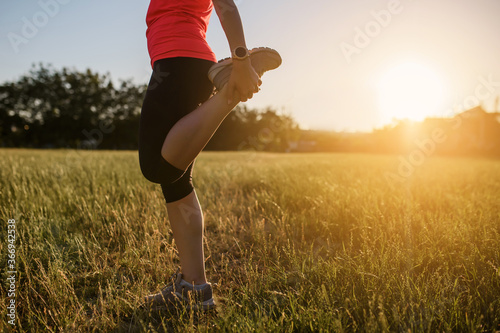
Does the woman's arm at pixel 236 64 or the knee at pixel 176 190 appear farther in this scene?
the knee at pixel 176 190

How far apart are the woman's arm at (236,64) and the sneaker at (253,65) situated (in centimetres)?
8

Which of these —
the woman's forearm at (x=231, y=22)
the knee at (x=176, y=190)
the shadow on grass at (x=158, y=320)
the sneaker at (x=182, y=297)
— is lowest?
the shadow on grass at (x=158, y=320)

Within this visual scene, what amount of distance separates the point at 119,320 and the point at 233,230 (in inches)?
50.7

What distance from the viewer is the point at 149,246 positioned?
2070 mm

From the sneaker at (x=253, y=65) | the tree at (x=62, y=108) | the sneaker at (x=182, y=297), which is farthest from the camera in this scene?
the tree at (x=62, y=108)

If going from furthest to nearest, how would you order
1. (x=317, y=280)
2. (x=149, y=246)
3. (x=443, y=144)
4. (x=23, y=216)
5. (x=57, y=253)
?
(x=443, y=144)
(x=23, y=216)
(x=149, y=246)
(x=57, y=253)
(x=317, y=280)

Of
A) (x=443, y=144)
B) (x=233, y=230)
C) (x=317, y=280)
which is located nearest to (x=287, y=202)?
(x=233, y=230)

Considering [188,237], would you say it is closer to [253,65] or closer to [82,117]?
[253,65]

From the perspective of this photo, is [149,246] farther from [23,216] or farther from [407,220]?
[407,220]

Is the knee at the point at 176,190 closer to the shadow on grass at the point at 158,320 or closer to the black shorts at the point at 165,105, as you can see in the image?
the black shorts at the point at 165,105

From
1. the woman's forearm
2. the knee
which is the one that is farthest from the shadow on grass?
the woman's forearm

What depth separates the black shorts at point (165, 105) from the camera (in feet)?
4.38

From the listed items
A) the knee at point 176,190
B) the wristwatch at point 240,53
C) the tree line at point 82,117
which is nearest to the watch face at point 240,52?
the wristwatch at point 240,53

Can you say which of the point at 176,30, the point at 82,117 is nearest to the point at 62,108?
the point at 82,117
